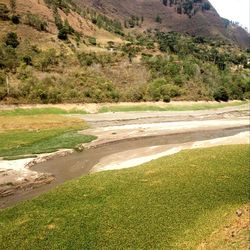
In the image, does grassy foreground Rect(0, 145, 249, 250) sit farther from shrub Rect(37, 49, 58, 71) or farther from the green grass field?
shrub Rect(37, 49, 58, 71)

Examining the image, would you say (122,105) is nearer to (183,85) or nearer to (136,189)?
(183,85)

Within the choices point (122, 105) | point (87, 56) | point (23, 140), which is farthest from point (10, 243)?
point (87, 56)

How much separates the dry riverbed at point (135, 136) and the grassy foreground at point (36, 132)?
2394 mm

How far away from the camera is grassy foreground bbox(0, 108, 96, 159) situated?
47.5 m

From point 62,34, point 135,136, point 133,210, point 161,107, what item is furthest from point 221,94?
point 133,210

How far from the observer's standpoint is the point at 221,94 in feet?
374

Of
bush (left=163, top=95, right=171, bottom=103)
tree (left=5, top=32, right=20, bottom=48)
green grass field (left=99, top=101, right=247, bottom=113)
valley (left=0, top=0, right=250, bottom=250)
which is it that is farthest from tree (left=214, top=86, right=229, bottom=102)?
tree (left=5, top=32, right=20, bottom=48)

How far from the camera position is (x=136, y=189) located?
3177cm

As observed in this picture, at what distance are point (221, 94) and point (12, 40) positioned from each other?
61.7 meters

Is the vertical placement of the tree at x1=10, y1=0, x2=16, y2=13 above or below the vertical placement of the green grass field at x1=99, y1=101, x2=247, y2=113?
above

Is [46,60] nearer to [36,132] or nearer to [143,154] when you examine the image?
[36,132]

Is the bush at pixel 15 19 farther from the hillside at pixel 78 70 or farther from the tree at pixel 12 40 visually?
the tree at pixel 12 40

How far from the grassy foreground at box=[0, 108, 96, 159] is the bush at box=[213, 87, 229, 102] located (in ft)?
183

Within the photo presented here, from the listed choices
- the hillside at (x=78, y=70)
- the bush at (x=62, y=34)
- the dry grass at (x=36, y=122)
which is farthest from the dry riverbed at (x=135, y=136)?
the bush at (x=62, y=34)
